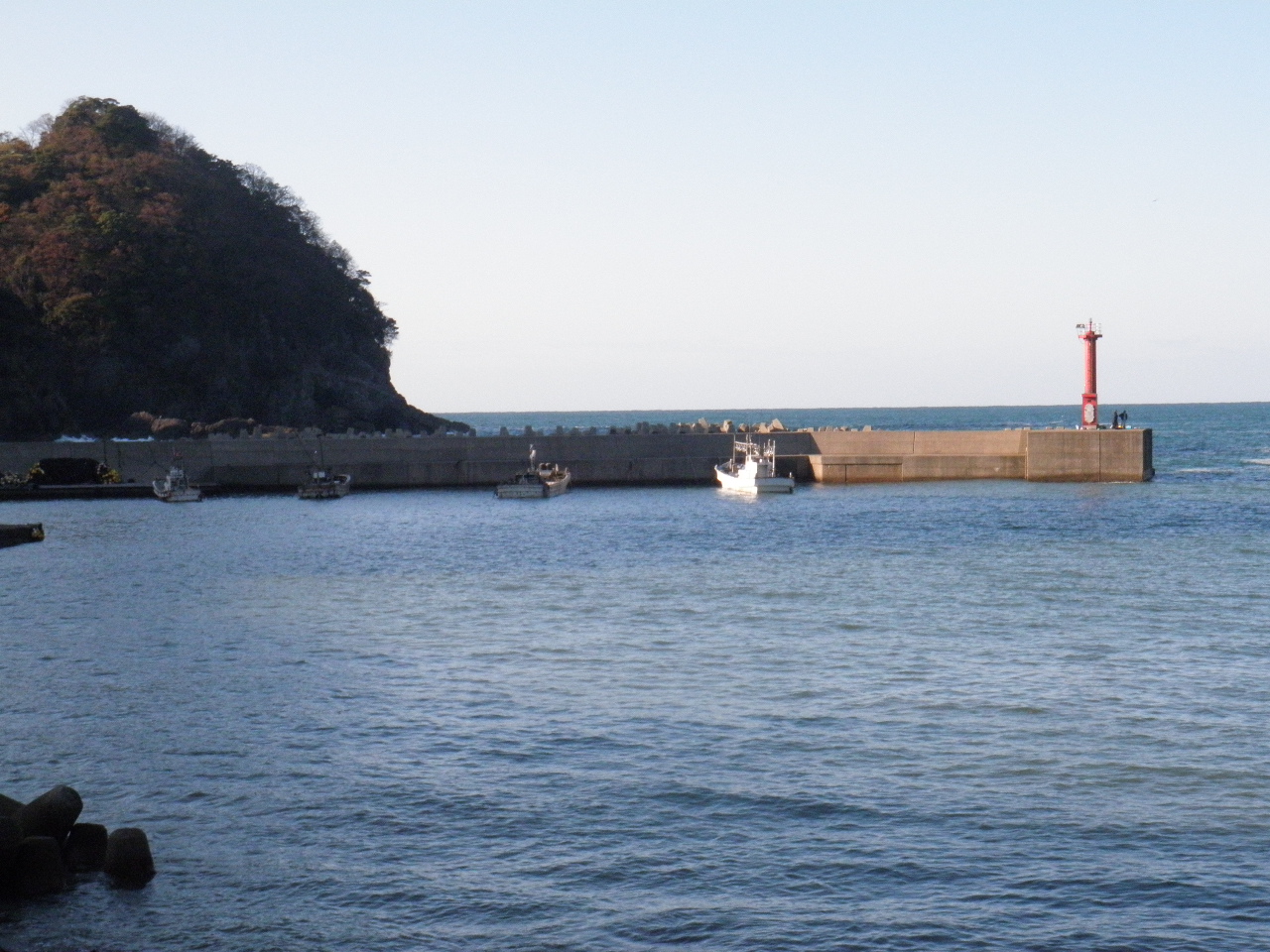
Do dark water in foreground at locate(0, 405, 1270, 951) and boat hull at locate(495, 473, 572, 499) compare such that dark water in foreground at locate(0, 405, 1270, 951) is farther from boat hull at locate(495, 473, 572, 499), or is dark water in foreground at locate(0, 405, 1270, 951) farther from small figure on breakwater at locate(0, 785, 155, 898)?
boat hull at locate(495, 473, 572, 499)

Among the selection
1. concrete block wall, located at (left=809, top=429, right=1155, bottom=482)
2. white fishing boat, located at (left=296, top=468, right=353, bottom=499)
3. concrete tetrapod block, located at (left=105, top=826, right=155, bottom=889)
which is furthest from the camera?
white fishing boat, located at (left=296, top=468, right=353, bottom=499)

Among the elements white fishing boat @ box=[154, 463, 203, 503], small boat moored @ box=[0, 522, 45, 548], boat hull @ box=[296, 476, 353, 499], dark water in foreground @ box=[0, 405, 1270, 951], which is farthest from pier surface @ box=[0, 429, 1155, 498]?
dark water in foreground @ box=[0, 405, 1270, 951]

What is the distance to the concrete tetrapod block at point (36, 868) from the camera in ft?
55.5

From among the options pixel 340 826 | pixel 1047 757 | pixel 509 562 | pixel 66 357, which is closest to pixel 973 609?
pixel 1047 757

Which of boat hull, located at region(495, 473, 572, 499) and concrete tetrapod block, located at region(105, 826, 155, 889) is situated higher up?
boat hull, located at region(495, 473, 572, 499)

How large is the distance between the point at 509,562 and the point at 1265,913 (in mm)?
38283

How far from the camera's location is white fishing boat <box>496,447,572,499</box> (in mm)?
84312

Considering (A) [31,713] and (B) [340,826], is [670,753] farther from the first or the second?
(A) [31,713]

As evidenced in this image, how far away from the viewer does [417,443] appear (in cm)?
9275

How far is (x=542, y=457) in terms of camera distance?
9325cm

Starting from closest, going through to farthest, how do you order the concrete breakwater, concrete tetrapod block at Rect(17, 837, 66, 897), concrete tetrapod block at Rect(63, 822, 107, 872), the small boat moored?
1. concrete tetrapod block at Rect(17, 837, 66, 897)
2. concrete tetrapod block at Rect(63, 822, 107, 872)
3. the small boat moored
4. the concrete breakwater

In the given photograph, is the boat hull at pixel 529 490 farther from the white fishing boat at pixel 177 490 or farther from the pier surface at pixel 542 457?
the white fishing boat at pixel 177 490

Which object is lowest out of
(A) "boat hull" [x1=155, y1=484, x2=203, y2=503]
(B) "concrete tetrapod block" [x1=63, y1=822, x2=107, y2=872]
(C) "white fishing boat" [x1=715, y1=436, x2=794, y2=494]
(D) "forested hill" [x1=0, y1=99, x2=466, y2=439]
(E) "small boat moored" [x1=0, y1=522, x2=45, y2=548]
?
(B) "concrete tetrapod block" [x1=63, y1=822, x2=107, y2=872]

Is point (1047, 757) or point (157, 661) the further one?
point (157, 661)
